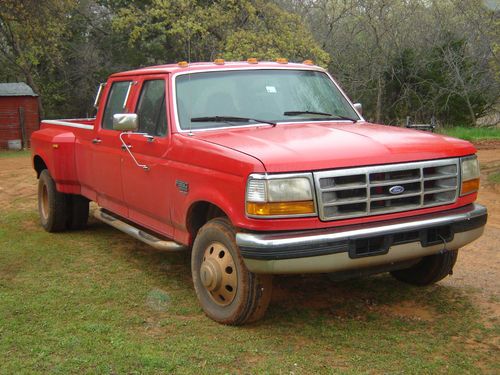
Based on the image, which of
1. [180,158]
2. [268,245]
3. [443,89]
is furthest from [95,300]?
[443,89]

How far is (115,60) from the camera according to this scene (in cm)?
3297

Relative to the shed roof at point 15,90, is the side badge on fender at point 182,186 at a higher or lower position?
lower

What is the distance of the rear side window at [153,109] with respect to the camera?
16.9ft

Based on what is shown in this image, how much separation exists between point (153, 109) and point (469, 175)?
2.71m

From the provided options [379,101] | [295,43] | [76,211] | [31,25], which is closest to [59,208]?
[76,211]

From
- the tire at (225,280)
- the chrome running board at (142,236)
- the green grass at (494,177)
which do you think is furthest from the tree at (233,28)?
the tire at (225,280)

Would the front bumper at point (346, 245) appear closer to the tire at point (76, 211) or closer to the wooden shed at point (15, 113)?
the tire at point (76, 211)

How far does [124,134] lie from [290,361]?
9.43 feet

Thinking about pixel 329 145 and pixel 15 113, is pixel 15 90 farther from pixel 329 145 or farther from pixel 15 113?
pixel 329 145

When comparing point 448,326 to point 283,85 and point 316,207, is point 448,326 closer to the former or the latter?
point 316,207

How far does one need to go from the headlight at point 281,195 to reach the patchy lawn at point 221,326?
918 millimetres

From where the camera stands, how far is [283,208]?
12.5 ft

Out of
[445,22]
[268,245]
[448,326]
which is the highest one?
[445,22]

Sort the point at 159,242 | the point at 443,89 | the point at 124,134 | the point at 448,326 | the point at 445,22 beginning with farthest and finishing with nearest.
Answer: the point at 445,22 < the point at 443,89 < the point at 124,134 < the point at 159,242 < the point at 448,326
